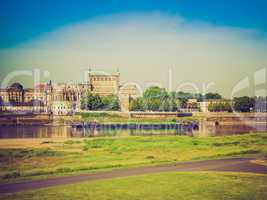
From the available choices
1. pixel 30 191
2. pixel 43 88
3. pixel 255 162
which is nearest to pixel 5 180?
pixel 30 191

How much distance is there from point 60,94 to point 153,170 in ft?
198

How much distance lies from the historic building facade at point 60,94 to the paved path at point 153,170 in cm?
5016

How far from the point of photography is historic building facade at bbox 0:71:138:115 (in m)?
67.0

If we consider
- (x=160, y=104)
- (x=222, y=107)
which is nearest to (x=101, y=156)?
(x=160, y=104)

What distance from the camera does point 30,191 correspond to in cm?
1064

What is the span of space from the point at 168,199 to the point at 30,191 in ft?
12.4

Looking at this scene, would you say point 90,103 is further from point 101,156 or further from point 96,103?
point 101,156

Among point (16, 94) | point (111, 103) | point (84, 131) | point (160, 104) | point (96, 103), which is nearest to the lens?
Result: point (84, 131)

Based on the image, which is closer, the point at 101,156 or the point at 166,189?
the point at 166,189

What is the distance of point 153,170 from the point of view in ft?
46.9

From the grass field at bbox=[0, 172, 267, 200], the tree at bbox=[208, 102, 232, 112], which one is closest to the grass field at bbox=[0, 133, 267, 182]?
the grass field at bbox=[0, 172, 267, 200]

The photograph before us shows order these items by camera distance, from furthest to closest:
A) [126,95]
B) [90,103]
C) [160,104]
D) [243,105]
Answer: [126,95] → [160,104] → [90,103] → [243,105]

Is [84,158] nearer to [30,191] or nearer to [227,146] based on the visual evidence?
[30,191]

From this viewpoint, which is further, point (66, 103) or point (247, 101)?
point (66, 103)
